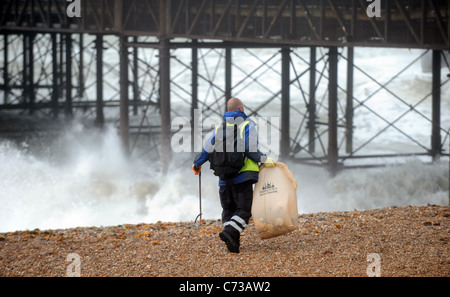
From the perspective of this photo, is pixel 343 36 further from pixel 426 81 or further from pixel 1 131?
pixel 426 81

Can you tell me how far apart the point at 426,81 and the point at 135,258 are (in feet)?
116

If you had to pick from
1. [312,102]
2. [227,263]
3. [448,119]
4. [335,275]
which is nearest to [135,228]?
[227,263]

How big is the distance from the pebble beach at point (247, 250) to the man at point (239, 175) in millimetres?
270

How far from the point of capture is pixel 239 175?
7.38 metres

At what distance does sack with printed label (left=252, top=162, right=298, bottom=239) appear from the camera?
7301 mm

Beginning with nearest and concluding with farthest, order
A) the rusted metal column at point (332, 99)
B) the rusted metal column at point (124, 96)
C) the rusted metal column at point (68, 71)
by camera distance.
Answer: the rusted metal column at point (332, 99)
the rusted metal column at point (124, 96)
the rusted metal column at point (68, 71)

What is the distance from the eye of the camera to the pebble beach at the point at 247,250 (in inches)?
267

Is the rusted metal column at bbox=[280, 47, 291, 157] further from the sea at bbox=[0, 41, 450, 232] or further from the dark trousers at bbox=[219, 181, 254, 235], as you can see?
the dark trousers at bbox=[219, 181, 254, 235]

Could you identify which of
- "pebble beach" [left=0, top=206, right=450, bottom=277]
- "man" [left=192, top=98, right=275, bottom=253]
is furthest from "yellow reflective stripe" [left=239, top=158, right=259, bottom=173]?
"pebble beach" [left=0, top=206, right=450, bottom=277]

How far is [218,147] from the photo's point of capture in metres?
7.36

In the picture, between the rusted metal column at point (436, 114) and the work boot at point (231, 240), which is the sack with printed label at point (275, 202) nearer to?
the work boot at point (231, 240)

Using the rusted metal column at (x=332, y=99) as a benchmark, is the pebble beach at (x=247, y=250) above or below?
below

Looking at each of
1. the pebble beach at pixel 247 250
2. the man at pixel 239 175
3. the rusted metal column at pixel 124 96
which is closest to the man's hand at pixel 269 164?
the man at pixel 239 175

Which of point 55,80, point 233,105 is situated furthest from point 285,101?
point 55,80
